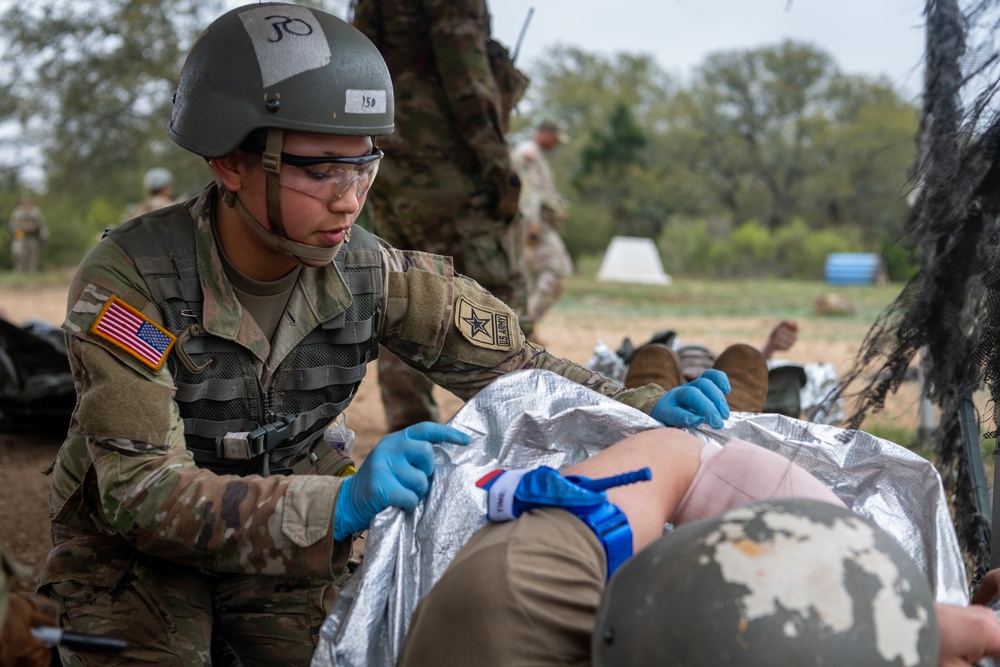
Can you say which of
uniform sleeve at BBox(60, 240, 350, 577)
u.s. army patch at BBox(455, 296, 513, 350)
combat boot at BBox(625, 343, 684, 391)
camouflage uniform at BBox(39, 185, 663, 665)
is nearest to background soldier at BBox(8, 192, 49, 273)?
combat boot at BBox(625, 343, 684, 391)

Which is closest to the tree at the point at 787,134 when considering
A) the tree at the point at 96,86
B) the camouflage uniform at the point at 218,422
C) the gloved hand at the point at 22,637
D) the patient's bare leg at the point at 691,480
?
the tree at the point at 96,86

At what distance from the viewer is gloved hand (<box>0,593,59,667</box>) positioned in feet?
4.49

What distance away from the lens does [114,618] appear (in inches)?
82.1

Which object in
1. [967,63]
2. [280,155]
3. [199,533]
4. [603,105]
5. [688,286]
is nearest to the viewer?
[199,533]

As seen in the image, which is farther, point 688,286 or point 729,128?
point 729,128

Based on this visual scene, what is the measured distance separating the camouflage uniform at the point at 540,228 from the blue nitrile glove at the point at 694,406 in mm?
7213

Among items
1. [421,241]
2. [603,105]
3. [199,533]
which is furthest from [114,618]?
[603,105]

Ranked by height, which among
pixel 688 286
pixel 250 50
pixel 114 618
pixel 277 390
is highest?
pixel 250 50

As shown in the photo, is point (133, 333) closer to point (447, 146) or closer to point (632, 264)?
point (447, 146)

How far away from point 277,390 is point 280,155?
0.52m

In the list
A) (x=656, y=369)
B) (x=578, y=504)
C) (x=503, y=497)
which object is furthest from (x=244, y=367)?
(x=656, y=369)

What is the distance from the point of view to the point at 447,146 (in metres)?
4.52

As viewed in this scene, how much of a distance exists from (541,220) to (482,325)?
8.26 metres

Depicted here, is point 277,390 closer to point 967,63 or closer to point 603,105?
point 967,63
